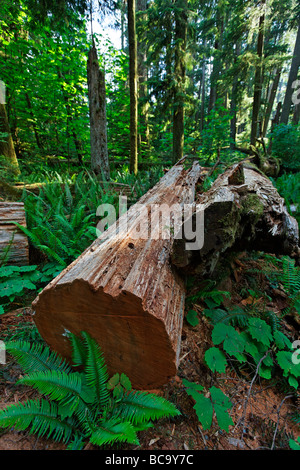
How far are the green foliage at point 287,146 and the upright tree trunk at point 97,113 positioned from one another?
230 inches

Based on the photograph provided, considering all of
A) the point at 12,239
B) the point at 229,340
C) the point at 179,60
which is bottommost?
the point at 229,340

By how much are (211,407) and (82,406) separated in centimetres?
69

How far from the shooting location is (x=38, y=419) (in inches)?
41.4

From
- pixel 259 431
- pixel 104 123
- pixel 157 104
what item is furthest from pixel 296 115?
pixel 259 431

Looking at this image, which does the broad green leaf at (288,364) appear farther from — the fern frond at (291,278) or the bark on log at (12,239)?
the bark on log at (12,239)

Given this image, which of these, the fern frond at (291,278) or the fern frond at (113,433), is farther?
the fern frond at (291,278)

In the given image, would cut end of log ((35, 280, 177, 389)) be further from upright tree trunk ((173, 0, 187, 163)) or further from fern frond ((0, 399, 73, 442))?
upright tree trunk ((173, 0, 187, 163))

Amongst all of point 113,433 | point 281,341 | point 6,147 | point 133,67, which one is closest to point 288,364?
point 281,341

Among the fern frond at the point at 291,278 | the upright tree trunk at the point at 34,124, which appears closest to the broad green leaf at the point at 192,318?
the fern frond at the point at 291,278

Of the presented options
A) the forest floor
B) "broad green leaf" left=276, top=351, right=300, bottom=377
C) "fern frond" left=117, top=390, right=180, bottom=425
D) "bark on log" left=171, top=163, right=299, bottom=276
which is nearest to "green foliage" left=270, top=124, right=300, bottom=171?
"bark on log" left=171, top=163, right=299, bottom=276

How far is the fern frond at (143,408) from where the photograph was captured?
103 centimetres

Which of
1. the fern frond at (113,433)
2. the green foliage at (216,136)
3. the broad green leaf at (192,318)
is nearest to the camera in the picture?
the fern frond at (113,433)

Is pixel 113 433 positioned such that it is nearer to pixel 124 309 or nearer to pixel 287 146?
pixel 124 309
